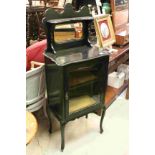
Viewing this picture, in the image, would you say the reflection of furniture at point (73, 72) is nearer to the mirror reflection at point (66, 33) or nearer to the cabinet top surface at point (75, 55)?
the cabinet top surface at point (75, 55)

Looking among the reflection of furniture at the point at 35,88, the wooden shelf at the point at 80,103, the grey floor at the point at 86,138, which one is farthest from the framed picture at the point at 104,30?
the grey floor at the point at 86,138

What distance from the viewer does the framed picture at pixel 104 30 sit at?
7.57ft

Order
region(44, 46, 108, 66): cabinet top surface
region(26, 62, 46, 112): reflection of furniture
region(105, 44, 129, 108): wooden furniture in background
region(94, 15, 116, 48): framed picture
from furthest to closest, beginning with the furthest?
region(105, 44, 129, 108): wooden furniture in background < region(94, 15, 116, 48): framed picture < region(26, 62, 46, 112): reflection of furniture < region(44, 46, 108, 66): cabinet top surface

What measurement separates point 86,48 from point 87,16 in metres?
0.29

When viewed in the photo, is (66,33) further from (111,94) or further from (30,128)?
(30,128)

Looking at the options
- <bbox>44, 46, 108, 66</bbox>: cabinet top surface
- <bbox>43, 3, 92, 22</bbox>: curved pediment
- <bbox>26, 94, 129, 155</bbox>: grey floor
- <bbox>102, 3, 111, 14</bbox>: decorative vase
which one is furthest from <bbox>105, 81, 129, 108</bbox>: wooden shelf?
<bbox>43, 3, 92, 22</bbox>: curved pediment

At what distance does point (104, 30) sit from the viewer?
7.87ft

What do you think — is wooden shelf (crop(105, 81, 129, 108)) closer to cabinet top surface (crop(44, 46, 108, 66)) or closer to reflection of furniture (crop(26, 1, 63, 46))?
cabinet top surface (crop(44, 46, 108, 66))

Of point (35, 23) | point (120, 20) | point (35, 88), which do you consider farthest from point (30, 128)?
point (35, 23)

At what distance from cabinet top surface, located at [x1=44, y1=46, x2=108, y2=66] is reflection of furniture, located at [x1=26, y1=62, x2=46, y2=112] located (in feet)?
0.61

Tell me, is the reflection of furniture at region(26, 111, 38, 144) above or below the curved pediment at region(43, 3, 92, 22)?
below

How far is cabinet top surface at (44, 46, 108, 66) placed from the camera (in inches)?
72.6
